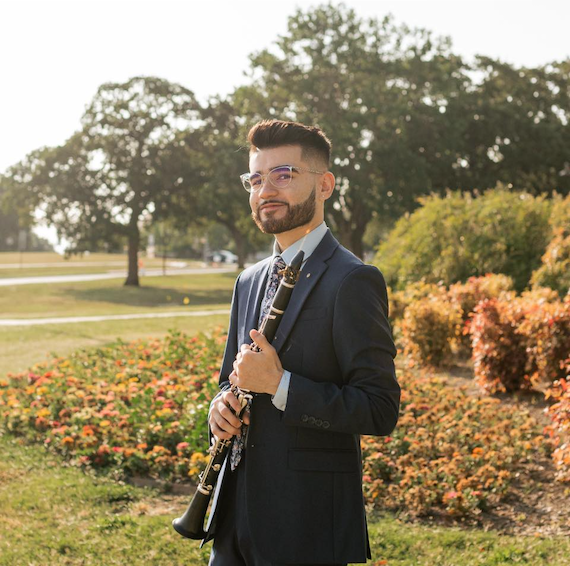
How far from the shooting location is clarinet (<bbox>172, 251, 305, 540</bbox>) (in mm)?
2371

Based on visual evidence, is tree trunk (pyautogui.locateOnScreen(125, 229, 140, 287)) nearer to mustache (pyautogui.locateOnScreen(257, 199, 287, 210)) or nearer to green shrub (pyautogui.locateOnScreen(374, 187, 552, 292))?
green shrub (pyautogui.locateOnScreen(374, 187, 552, 292))

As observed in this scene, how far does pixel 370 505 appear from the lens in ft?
17.9

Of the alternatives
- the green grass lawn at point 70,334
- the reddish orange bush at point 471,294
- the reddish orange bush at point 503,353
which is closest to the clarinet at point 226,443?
the reddish orange bush at point 503,353

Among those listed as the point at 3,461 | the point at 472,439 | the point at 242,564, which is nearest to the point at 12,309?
the point at 3,461

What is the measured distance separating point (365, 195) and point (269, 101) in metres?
6.42

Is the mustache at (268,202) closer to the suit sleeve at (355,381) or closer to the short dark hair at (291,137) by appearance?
the short dark hair at (291,137)

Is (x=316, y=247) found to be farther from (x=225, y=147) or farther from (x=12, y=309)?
(x=225, y=147)

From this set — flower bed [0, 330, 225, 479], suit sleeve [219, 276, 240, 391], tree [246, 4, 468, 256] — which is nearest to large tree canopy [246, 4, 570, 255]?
tree [246, 4, 468, 256]

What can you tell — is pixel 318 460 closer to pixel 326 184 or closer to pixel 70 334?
pixel 326 184

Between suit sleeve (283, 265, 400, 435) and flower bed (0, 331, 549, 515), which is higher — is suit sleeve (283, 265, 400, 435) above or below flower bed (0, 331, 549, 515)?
above

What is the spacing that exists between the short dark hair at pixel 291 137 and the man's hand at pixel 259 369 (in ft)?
2.24

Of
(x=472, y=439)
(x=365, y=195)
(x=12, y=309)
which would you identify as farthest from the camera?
(x=365, y=195)

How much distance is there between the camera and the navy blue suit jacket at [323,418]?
7.61 feet

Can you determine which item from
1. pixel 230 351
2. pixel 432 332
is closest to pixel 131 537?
pixel 230 351
